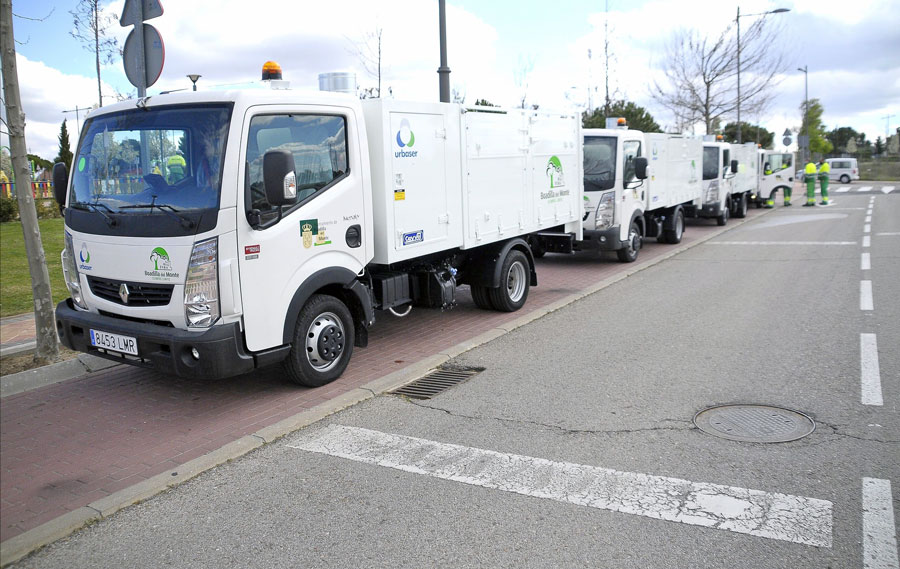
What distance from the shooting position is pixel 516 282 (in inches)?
379

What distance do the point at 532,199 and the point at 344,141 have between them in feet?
12.3

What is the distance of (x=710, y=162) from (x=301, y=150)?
16673 mm

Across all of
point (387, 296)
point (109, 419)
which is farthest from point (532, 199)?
point (109, 419)

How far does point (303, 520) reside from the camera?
12.9 ft

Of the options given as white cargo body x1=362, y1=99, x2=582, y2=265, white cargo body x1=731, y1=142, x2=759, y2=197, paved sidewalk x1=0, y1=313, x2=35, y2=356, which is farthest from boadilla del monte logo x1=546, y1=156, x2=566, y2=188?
white cargo body x1=731, y1=142, x2=759, y2=197

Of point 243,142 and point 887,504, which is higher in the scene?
point 243,142

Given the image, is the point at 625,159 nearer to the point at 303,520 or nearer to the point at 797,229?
the point at 797,229

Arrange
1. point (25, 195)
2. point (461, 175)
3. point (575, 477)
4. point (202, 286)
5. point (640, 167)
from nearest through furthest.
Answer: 1. point (575, 477)
2. point (202, 286)
3. point (25, 195)
4. point (461, 175)
5. point (640, 167)

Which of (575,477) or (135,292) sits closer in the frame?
(575,477)

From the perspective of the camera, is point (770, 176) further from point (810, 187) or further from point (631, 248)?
point (631, 248)

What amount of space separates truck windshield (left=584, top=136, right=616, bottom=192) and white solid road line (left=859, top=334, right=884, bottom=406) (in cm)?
617

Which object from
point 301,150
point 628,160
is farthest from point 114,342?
point 628,160

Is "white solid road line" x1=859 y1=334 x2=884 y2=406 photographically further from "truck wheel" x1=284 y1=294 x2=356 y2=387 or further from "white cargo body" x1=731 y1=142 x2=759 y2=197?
"white cargo body" x1=731 y1=142 x2=759 y2=197

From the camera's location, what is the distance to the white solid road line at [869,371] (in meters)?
5.54
